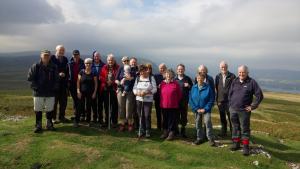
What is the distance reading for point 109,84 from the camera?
20.0 metres

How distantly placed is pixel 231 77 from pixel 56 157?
10.6 metres

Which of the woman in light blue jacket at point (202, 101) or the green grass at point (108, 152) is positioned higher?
the woman in light blue jacket at point (202, 101)

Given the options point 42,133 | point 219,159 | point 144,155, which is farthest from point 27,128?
point 219,159

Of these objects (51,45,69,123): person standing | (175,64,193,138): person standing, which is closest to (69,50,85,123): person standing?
(51,45,69,123): person standing

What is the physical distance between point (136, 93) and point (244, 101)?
5.82 m

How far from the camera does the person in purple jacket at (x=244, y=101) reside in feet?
54.3

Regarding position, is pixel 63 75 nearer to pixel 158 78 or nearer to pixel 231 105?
pixel 158 78

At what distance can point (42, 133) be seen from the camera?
754 inches

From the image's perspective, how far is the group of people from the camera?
1805cm

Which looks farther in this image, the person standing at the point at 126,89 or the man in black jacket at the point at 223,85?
the man in black jacket at the point at 223,85

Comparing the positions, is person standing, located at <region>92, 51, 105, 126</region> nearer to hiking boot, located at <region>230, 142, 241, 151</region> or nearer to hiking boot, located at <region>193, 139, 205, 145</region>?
hiking boot, located at <region>193, 139, 205, 145</region>

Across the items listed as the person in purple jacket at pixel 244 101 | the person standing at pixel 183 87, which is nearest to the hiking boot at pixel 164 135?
the person standing at pixel 183 87

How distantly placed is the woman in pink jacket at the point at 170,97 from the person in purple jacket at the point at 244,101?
2996mm

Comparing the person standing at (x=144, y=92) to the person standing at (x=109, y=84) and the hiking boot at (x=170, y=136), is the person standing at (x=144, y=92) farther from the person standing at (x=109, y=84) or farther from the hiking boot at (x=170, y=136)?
the person standing at (x=109, y=84)
